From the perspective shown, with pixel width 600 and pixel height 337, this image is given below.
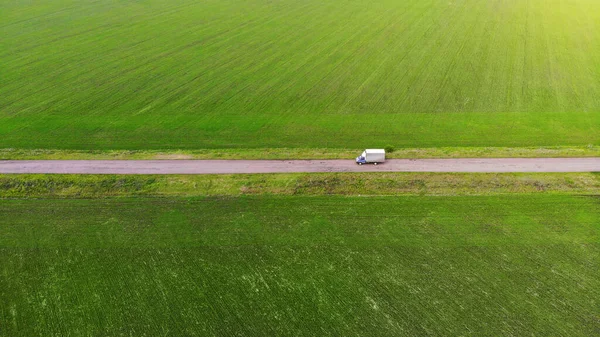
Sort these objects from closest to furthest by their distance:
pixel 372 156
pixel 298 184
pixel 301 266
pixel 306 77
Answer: pixel 301 266, pixel 298 184, pixel 372 156, pixel 306 77

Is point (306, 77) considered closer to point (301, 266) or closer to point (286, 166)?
point (286, 166)

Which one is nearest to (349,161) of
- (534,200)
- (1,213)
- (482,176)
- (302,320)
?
(482,176)

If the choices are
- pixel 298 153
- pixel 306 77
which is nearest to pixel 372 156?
pixel 298 153

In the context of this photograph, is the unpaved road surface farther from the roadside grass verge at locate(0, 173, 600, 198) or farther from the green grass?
the green grass

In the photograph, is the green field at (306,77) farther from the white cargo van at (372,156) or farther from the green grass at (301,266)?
the green grass at (301,266)

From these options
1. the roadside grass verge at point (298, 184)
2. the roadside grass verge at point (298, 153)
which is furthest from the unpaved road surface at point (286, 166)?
the roadside grass verge at point (298, 184)

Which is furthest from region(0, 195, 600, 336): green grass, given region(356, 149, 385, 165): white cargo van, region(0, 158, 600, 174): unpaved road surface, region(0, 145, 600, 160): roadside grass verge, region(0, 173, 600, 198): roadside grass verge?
region(0, 145, 600, 160): roadside grass verge
